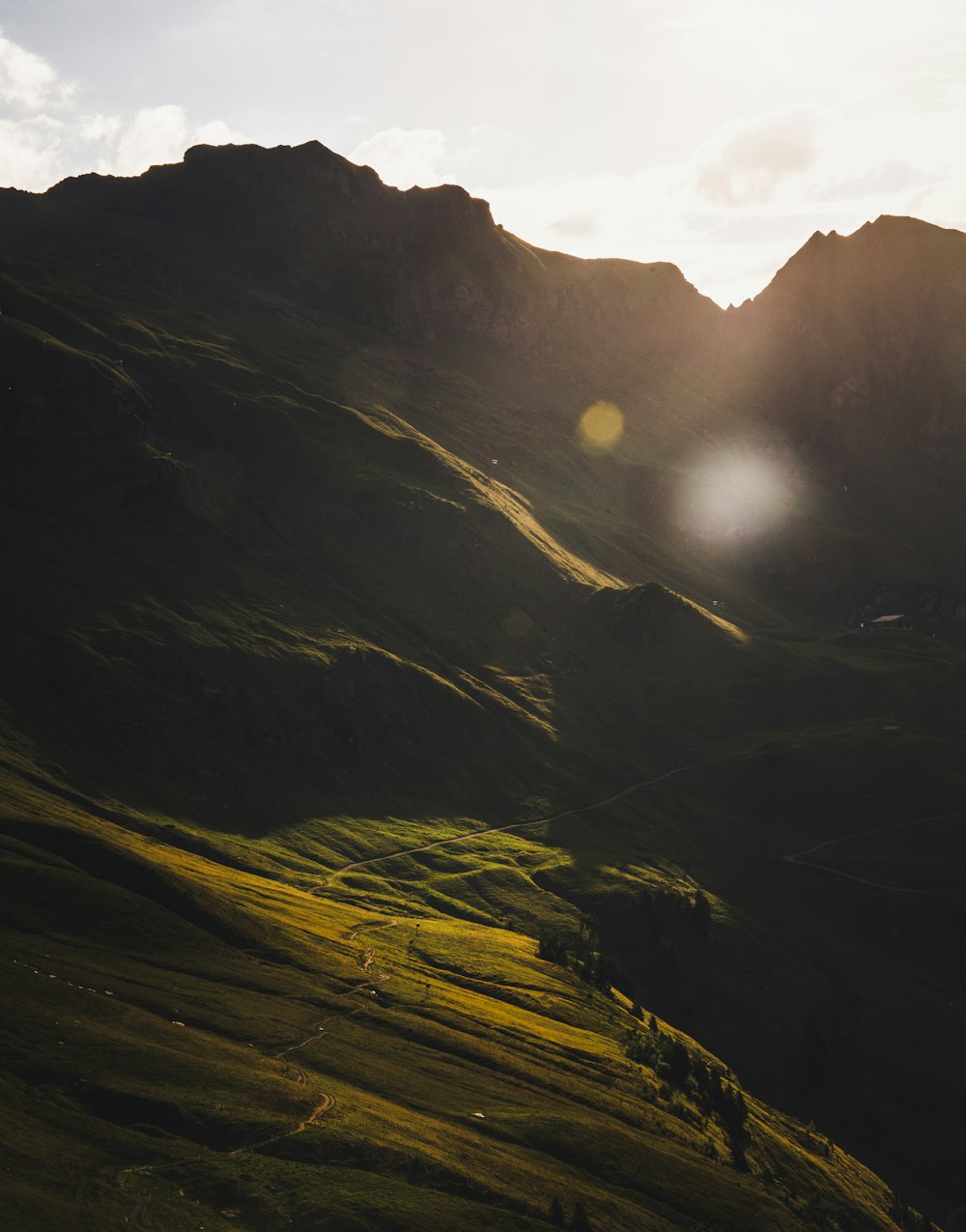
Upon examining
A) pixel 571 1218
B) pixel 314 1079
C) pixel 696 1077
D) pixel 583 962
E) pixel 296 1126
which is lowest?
pixel 296 1126

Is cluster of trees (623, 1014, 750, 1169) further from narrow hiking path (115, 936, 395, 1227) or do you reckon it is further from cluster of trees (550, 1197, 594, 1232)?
cluster of trees (550, 1197, 594, 1232)

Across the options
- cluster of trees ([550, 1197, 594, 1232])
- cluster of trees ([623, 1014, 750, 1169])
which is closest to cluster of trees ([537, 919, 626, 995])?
cluster of trees ([623, 1014, 750, 1169])

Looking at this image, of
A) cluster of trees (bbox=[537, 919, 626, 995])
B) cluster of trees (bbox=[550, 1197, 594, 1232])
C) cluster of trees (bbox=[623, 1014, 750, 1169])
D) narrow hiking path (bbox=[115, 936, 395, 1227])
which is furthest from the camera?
cluster of trees (bbox=[537, 919, 626, 995])

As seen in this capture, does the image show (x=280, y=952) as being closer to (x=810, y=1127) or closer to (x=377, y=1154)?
(x=377, y=1154)

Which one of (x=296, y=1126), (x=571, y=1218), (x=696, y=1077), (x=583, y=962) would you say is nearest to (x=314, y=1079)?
(x=296, y=1126)

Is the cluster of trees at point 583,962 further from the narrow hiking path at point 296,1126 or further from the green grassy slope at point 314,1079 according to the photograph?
the narrow hiking path at point 296,1126

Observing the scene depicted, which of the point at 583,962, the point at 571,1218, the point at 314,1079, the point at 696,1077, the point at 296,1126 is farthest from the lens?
the point at 583,962

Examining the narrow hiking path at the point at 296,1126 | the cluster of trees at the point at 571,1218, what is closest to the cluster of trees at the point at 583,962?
the narrow hiking path at the point at 296,1126

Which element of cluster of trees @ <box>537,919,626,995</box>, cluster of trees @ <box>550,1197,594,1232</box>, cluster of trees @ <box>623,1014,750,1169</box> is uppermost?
cluster of trees @ <box>537,919,626,995</box>

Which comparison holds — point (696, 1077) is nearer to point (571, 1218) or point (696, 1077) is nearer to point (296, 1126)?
point (571, 1218)

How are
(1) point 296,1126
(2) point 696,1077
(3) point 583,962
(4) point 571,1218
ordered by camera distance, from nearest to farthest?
(1) point 296,1126, (4) point 571,1218, (2) point 696,1077, (3) point 583,962

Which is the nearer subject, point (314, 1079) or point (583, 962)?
point (314, 1079)

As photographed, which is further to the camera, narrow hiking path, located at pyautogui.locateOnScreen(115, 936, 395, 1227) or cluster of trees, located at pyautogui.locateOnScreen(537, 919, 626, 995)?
cluster of trees, located at pyautogui.locateOnScreen(537, 919, 626, 995)

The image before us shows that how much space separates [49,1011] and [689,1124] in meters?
76.9
